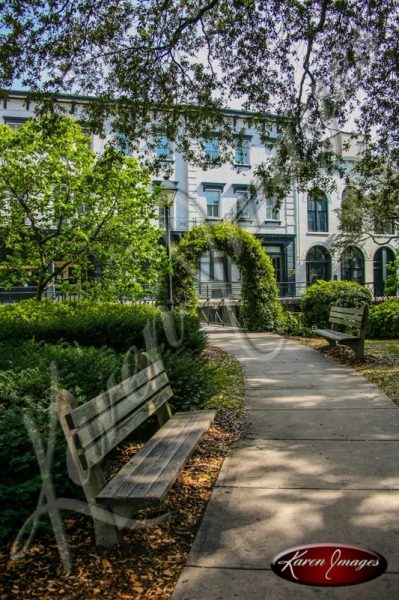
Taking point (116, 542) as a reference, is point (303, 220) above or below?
above

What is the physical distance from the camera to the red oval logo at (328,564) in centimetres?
282

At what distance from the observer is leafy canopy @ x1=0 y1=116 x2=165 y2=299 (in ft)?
43.3

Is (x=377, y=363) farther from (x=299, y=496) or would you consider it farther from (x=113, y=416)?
(x=113, y=416)

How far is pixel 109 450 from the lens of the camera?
3.56 m

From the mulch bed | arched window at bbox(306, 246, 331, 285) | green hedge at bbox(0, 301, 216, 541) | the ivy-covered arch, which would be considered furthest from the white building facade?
the mulch bed

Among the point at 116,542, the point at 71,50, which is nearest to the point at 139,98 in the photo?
the point at 71,50

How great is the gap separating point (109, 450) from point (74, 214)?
35.3 feet

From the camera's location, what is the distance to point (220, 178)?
34438 mm

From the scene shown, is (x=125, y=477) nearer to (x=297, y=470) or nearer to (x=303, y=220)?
(x=297, y=470)

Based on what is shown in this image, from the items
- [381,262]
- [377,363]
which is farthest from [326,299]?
[381,262]

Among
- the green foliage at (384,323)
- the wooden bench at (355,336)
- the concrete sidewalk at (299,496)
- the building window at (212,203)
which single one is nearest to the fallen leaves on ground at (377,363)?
the wooden bench at (355,336)

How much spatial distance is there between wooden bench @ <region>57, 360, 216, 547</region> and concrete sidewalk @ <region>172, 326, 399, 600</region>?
414mm

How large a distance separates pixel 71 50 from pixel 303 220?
1195 inches

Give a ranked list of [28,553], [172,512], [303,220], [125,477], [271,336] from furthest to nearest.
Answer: [303,220] → [271,336] → [172,512] → [125,477] → [28,553]
